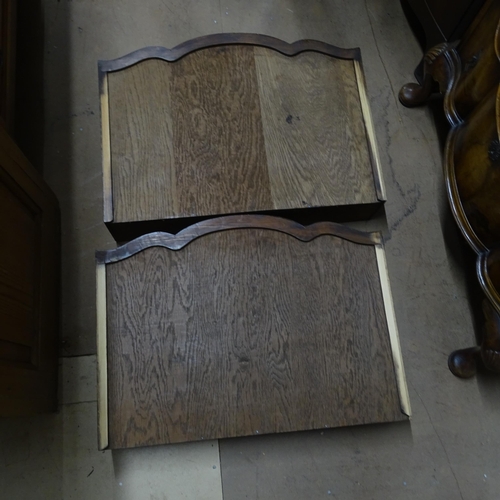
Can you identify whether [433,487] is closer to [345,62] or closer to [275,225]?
[275,225]

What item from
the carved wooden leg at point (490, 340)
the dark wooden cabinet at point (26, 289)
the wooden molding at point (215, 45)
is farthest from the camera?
the wooden molding at point (215, 45)

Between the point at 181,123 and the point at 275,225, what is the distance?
1.08ft

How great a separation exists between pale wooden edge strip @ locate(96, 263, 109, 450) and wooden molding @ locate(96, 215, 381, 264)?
0.16 feet

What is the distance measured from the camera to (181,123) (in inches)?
42.1

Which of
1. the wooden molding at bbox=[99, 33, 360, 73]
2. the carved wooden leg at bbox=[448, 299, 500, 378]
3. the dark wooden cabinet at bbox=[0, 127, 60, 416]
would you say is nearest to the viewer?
the dark wooden cabinet at bbox=[0, 127, 60, 416]

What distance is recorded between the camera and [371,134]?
3.56 feet

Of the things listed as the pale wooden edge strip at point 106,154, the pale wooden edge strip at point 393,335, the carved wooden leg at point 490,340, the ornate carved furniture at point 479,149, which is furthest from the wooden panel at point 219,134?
the carved wooden leg at point 490,340

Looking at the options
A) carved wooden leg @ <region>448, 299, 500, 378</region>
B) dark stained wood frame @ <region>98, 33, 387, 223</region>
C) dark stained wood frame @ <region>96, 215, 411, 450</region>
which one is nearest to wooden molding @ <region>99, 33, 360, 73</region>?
dark stained wood frame @ <region>98, 33, 387, 223</region>

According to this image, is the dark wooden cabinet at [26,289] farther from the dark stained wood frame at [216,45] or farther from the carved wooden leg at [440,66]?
the carved wooden leg at [440,66]

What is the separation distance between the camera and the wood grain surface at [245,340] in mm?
910

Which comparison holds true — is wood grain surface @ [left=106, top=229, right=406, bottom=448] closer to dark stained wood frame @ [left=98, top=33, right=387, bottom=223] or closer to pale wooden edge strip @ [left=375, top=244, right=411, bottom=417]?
pale wooden edge strip @ [left=375, top=244, right=411, bottom=417]

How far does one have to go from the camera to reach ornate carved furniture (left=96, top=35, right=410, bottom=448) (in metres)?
0.92

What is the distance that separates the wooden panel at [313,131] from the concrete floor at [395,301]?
0.78 feet

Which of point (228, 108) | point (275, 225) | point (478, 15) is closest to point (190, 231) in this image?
point (275, 225)
